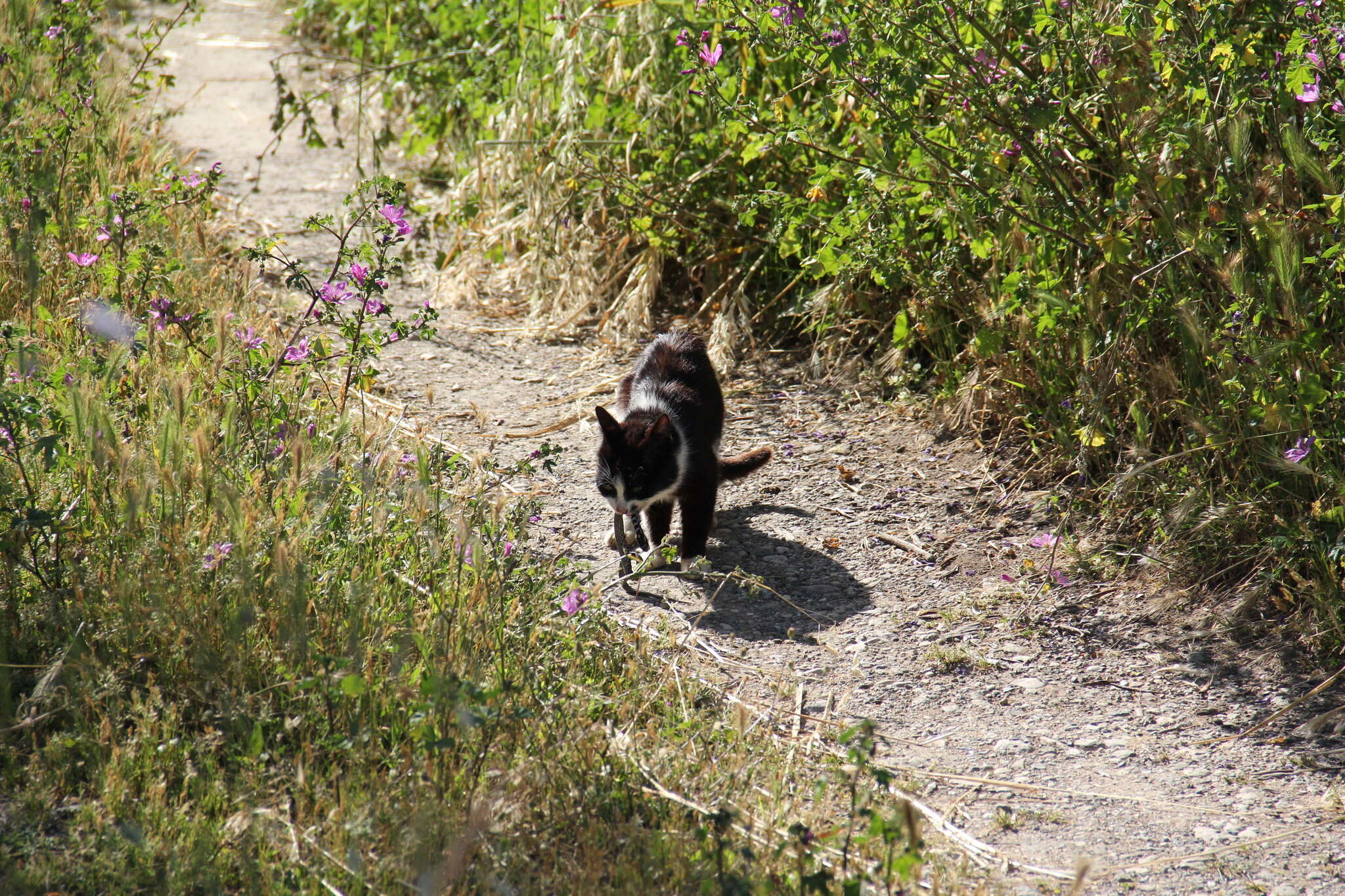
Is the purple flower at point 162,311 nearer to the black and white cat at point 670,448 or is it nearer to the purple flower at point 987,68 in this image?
the black and white cat at point 670,448

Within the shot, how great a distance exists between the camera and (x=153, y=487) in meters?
3.51

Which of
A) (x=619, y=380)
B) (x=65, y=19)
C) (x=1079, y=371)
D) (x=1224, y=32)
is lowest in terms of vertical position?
(x=619, y=380)

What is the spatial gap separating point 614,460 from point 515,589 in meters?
1.05

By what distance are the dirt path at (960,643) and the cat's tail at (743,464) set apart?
16cm

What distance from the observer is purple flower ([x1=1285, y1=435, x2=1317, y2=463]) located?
3.75m

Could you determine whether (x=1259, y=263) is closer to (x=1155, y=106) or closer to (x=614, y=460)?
(x=1155, y=106)

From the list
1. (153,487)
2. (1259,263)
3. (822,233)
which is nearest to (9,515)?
(153,487)

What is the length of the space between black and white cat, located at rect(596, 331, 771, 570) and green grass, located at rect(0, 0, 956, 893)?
23.2 inches

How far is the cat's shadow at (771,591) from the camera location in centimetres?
438

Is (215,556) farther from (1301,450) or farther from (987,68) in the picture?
(1301,450)

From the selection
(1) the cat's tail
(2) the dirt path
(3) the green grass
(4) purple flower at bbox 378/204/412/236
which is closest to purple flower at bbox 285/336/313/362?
(3) the green grass

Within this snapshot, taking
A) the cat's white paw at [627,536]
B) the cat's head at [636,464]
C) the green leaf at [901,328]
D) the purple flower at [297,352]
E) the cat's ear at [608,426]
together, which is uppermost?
the green leaf at [901,328]

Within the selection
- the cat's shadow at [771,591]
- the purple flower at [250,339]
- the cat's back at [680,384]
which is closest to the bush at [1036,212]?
the cat's back at [680,384]

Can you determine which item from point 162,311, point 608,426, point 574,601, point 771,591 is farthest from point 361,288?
point 771,591
